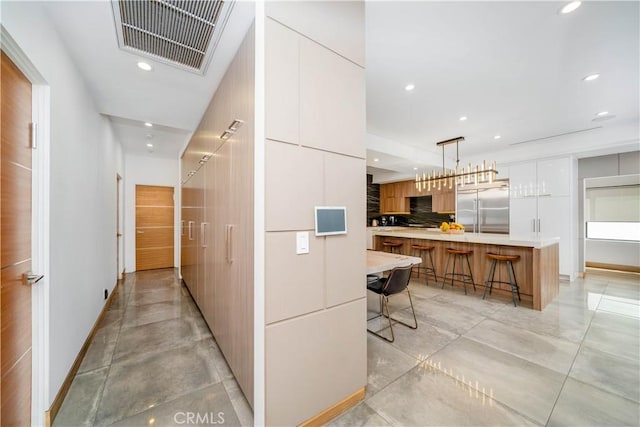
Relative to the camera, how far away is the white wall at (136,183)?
Result: 5578 mm

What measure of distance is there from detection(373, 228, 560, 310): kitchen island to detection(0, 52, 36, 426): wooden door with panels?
487 centimetres

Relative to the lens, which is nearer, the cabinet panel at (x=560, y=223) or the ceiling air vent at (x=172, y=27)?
the ceiling air vent at (x=172, y=27)

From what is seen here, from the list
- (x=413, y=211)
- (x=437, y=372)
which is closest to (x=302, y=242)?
(x=437, y=372)

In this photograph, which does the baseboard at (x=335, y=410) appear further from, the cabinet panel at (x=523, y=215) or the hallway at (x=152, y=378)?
the cabinet panel at (x=523, y=215)

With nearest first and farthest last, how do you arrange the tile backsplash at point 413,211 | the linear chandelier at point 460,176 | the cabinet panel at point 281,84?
the cabinet panel at point 281,84 → the linear chandelier at point 460,176 → the tile backsplash at point 413,211

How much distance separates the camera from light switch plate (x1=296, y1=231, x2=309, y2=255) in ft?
4.72

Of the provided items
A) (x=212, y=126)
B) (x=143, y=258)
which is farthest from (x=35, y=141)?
(x=143, y=258)

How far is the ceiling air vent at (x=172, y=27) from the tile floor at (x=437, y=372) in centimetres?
275

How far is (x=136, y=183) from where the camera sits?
573cm

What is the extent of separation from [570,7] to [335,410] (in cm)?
346

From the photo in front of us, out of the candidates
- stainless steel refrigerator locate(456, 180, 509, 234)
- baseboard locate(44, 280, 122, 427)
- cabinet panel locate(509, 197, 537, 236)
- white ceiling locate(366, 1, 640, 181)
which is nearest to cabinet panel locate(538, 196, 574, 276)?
cabinet panel locate(509, 197, 537, 236)

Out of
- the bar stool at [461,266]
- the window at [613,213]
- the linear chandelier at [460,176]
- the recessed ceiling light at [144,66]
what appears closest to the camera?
the recessed ceiling light at [144,66]

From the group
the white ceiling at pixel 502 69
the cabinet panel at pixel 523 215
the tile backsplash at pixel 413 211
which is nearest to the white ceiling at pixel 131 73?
the white ceiling at pixel 502 69

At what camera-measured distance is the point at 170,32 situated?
71.7 inches
